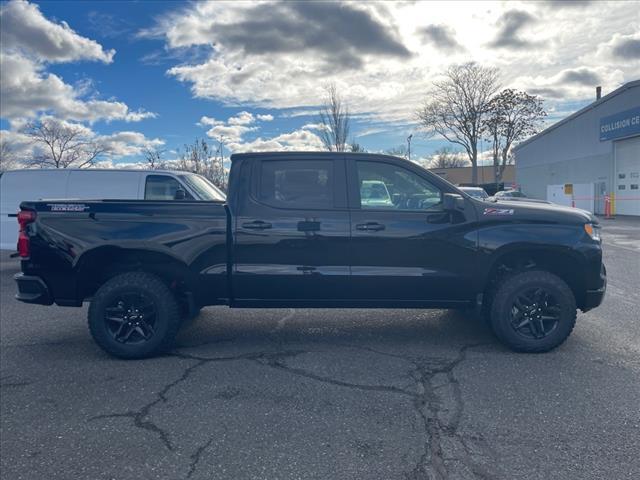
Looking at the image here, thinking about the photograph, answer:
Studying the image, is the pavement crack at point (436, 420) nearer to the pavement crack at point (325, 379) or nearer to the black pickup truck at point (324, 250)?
the pavement crack at point (325, 379)

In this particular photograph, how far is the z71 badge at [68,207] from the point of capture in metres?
4.49

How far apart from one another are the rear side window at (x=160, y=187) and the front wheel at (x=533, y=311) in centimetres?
629

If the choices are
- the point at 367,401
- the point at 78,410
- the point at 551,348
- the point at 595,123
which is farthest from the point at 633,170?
the point at 78,410

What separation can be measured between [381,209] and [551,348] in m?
2.13

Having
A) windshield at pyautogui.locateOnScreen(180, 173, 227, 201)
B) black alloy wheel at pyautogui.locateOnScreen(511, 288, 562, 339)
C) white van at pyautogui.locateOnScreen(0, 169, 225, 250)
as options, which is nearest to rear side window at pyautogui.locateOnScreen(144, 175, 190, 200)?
white van at pyautogui.locateOnScreen(0, 169, 225, 250)

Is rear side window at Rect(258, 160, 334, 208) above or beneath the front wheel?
above

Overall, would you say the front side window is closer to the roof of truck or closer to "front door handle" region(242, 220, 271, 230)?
the roof of truck

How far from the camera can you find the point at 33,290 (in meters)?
4.55

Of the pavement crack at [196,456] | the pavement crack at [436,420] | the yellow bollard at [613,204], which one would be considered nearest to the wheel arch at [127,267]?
the pavement crack at [196,456]

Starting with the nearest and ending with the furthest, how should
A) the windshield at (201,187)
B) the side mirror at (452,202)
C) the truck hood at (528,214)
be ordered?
the side mirror at (452,202)
the truck hood at (528,214)
the windshield at (201,187)

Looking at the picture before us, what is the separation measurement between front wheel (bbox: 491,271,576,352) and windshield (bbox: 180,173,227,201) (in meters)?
5.48

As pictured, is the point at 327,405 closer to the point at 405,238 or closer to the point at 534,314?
the point at 405,238

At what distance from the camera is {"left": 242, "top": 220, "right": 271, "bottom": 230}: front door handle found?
4449 millimetres

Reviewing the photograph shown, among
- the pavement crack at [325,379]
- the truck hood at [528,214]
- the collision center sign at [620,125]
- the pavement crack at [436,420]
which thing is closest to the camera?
the pavement crack at [436,420]
